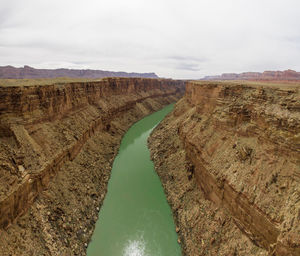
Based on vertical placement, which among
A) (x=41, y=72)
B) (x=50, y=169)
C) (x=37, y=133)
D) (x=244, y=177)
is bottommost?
(x=50, y=169)

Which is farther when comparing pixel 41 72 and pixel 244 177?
pixel 41 72

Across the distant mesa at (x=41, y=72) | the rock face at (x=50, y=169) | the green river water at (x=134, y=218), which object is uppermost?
the distant mesa at (x=41, y=72)

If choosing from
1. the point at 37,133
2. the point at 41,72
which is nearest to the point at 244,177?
the point at 37,133

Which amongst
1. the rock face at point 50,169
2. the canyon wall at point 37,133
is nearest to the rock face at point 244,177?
the rock face at point 50,169

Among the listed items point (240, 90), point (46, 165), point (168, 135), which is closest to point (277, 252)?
point (240, 90)

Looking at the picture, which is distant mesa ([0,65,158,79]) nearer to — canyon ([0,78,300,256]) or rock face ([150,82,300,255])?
canyon ([0,78,300,256])

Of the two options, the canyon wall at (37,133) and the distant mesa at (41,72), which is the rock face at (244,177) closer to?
the canyon wall at (37,133)

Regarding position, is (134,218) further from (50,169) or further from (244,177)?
(244,177)

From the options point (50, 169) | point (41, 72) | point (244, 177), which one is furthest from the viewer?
point (41, 72)
